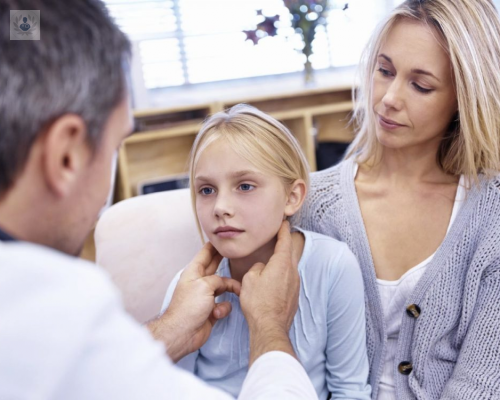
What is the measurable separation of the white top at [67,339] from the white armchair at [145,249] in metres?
0.90

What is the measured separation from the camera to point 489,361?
1.26 m

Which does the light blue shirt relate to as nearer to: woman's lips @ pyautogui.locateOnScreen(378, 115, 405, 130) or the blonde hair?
the blonde hair

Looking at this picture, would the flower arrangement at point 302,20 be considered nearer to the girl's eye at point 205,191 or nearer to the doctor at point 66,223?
the girl's eye at point 205,191

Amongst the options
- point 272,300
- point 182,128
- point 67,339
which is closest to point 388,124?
point 272,300

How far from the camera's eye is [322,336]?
131 cm

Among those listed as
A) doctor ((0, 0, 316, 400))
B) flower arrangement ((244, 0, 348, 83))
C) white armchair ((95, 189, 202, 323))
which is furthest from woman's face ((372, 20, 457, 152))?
flower arrangement ((244, 0, 348, 83))

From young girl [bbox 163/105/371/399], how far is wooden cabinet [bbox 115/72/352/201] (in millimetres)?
1624

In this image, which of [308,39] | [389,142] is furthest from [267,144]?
[308,39]

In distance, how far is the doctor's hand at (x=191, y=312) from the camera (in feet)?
4.00

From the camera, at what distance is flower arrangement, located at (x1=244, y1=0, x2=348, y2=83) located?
331 cm

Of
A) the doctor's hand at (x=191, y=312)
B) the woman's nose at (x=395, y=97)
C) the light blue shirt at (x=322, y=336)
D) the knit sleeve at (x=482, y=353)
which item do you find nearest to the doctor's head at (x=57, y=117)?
the doctor's hand at (x=191, y=312)

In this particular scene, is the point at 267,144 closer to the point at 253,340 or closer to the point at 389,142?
the point at 389,142

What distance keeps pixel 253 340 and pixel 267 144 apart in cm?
47

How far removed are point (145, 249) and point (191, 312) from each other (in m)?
0.39
